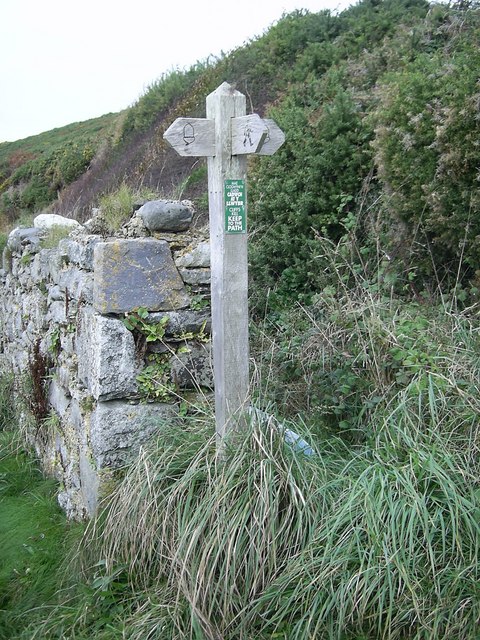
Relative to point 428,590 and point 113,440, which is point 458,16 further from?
point 428,590

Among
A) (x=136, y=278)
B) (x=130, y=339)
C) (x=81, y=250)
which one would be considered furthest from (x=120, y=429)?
(x=81, y=250)

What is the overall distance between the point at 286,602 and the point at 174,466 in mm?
921

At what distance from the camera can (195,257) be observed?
4211mm

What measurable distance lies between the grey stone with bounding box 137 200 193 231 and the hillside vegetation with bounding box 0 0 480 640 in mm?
917

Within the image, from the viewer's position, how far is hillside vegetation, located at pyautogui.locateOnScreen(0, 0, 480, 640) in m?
2.78

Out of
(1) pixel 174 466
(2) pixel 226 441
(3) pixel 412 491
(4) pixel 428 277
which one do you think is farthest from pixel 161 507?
(4) pixel 428 277

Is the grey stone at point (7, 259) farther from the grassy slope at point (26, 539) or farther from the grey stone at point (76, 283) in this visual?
the grey stone at point (76, 283)

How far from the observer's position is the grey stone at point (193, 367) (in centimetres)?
410

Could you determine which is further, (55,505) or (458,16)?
(458,16)

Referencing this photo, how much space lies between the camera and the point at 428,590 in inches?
106

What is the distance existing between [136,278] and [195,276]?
1.26ft

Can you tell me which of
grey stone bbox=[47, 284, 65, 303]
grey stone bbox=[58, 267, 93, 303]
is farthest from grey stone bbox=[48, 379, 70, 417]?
grey stone bbox=[58, 267, 93, 303]

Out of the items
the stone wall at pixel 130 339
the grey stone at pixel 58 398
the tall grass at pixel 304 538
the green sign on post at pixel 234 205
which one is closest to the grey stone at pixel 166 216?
the stone wall at pixel 130 339

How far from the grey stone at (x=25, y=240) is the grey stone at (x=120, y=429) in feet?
9.08
